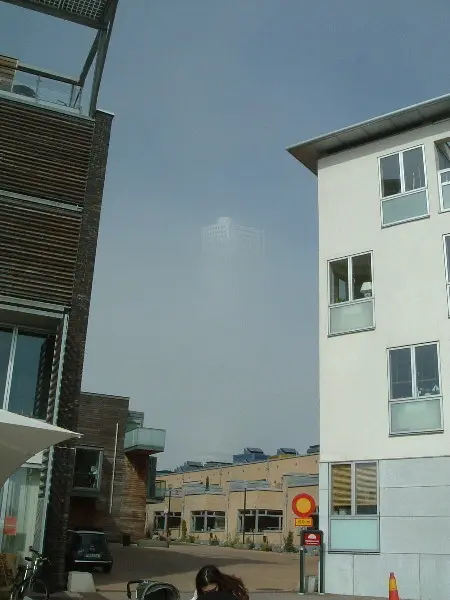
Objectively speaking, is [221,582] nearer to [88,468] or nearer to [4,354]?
[4,354]

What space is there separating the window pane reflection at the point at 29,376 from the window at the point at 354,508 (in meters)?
7.14

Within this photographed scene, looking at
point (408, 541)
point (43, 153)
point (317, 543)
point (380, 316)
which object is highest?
point (43, 153)

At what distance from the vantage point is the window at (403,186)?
17281mm

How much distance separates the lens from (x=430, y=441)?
50.2 feet

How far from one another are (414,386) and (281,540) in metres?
36.8

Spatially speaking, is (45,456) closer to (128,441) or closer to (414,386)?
(414,386)

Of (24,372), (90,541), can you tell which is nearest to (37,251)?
(24,372)

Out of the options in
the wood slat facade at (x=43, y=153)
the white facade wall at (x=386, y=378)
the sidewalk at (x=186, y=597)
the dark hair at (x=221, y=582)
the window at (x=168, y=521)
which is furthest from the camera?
the window at (x=168, y=521)

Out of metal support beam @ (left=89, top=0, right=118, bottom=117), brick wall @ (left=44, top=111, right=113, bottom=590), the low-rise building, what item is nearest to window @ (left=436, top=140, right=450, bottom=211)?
brick wall @ (left=44, top=111, right=113, bottom=590)

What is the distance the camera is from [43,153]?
18594 mm

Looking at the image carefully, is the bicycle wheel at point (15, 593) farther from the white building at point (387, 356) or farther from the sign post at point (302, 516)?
the white building at point (387, 356)

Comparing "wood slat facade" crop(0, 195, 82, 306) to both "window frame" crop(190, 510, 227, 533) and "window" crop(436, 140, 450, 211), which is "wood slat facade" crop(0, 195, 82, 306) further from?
"window frame" crop(190, 510, 227, 533)

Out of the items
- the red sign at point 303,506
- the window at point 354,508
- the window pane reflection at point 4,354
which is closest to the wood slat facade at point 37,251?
the window pane reflection at point 4,354

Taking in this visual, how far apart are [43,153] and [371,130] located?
8.40 meters
